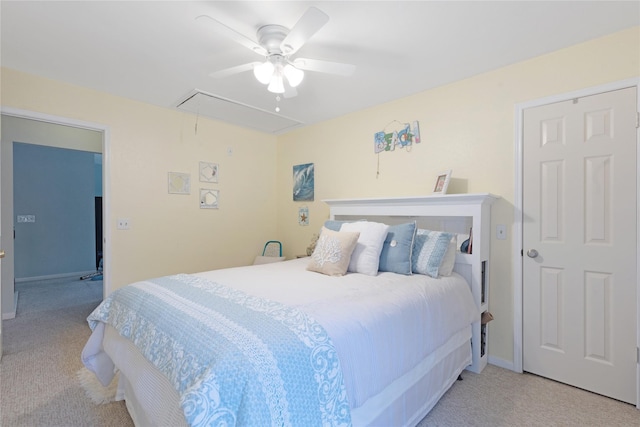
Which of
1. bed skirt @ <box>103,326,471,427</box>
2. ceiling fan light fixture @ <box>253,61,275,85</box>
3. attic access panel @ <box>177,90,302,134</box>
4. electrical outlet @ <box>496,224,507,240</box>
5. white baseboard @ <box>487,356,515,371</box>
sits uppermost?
attic access panel @ <box>177,90,302,134</box>

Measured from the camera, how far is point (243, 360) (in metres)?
0.99

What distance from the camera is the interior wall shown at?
5070 millimetres

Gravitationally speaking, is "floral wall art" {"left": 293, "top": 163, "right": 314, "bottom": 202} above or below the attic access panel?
below

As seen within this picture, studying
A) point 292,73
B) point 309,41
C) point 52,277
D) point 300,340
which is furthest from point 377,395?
point 52,277

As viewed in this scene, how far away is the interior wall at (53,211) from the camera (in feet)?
16.6

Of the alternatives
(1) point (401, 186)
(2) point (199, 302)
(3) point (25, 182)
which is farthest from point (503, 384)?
(3) point (25, 182)

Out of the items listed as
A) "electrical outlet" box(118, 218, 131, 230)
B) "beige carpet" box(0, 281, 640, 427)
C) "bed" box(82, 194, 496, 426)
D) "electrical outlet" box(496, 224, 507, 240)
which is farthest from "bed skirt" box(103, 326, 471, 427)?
"electrical outlet" box(118, 218, 131, 230)

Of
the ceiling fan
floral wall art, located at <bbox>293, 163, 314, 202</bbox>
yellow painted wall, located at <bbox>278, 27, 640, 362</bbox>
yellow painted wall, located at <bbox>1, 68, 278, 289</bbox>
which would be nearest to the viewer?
the ceiling fan

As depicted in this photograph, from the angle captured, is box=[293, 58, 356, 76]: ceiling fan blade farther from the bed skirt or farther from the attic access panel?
the bed skirt

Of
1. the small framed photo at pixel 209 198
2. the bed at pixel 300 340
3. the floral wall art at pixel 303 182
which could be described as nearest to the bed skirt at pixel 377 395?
the bed at pixel 300 340

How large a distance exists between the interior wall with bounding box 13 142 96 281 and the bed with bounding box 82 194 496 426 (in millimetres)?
4851

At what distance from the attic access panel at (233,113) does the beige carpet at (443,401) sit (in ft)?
8.21

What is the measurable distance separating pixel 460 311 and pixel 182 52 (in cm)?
268

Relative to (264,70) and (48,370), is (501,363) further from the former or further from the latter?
(48,370)
